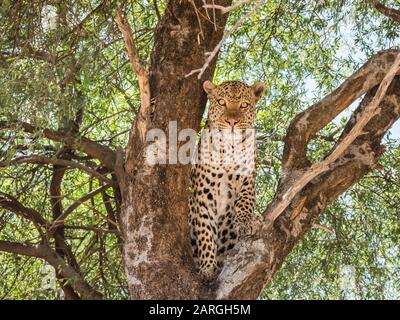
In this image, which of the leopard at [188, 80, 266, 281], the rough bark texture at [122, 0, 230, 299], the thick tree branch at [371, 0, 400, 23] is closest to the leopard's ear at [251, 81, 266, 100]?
the leopard at [188, 80, 266, 281]

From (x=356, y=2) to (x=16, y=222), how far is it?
400cm

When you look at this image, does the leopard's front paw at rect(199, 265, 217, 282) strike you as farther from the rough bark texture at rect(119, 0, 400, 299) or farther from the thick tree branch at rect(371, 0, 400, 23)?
the thick tree branch at rect(371, 0, 400, 23)

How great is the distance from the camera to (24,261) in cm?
942

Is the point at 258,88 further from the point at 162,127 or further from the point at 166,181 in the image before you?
the point at 166,181

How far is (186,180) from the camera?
721 centimetres

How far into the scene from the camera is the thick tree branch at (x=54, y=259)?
791cm

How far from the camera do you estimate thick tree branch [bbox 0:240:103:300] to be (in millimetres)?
7910

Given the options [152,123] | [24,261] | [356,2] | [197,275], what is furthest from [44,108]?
[356,2]

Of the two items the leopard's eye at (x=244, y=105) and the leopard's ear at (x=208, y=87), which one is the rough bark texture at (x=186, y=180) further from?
the leopard's eye at (x=244, y=105)

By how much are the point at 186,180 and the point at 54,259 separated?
1.68 m

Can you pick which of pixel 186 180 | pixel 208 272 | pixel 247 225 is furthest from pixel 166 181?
pixel 208 272

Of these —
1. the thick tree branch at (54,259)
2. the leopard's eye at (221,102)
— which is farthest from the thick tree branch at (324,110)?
the thick tree branch at (54,259)

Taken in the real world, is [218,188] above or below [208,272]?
above
